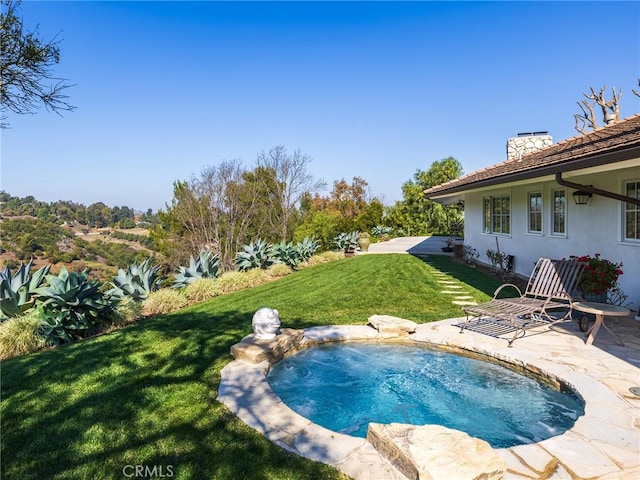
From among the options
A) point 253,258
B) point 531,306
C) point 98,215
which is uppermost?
point 98,215

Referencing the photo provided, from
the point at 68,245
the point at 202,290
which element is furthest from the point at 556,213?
Answer: the point at 68,245

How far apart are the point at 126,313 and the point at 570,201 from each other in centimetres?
1029

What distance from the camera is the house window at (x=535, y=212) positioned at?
10645mm

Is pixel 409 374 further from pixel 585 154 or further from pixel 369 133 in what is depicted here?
pixel 369 133

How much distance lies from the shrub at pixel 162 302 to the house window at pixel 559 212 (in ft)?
31.8

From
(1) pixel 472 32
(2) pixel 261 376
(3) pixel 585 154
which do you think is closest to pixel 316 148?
(1) pixel 472 32

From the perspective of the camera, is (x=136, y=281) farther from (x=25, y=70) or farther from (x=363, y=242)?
(x=363, y=242)

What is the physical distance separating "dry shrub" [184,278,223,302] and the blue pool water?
5.38 meters

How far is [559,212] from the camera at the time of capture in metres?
9.66

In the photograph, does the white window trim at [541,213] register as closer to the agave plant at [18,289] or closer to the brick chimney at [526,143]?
the brick chimney at [526,143]

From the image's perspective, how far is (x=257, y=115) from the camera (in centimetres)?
2575

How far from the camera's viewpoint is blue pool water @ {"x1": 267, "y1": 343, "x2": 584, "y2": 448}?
12.1 ft

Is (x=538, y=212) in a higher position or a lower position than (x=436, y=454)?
higher

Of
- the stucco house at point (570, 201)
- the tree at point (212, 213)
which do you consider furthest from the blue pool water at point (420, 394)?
the tree at point (212, 213)
